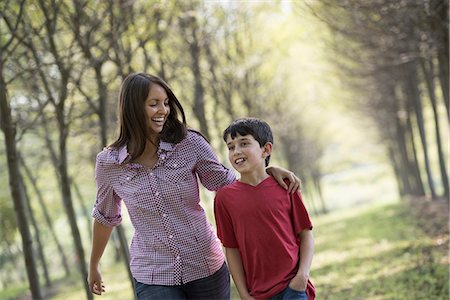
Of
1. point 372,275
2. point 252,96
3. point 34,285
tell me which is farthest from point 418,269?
point 252,96

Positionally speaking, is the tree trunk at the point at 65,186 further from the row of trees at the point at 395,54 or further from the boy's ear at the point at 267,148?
the boy's ear at the point at 267,148

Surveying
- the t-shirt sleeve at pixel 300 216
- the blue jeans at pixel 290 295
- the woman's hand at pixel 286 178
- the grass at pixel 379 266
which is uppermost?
the woman's hand at pixel 286 178

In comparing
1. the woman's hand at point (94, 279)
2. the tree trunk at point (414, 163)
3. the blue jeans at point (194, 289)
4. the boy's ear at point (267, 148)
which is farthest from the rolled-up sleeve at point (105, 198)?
the tree trunk at point (414, 163)

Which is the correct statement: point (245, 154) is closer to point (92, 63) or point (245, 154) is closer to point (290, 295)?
point (290, 295)

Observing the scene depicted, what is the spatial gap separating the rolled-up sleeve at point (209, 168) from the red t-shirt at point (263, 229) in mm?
226

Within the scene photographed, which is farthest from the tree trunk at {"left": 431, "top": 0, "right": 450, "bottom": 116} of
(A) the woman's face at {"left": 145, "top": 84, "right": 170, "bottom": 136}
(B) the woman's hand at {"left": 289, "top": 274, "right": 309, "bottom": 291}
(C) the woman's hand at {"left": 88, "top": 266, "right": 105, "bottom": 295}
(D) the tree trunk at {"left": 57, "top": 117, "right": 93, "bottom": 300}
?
(C) the woman's hand at {"left": 88, "top": 266, "right": 105, "bottom": 295}

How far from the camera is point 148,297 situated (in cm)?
325

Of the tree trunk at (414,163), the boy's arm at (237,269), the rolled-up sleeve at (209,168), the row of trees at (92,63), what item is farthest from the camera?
the tree trunk at (414,163)

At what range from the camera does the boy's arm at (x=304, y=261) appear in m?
3.09

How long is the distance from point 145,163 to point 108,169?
0.23m

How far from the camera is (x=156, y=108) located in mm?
3389

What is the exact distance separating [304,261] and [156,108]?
1.15 meters

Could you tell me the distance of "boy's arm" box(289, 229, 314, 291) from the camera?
3088 millimetres

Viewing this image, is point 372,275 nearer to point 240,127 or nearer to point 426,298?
point 426,298
